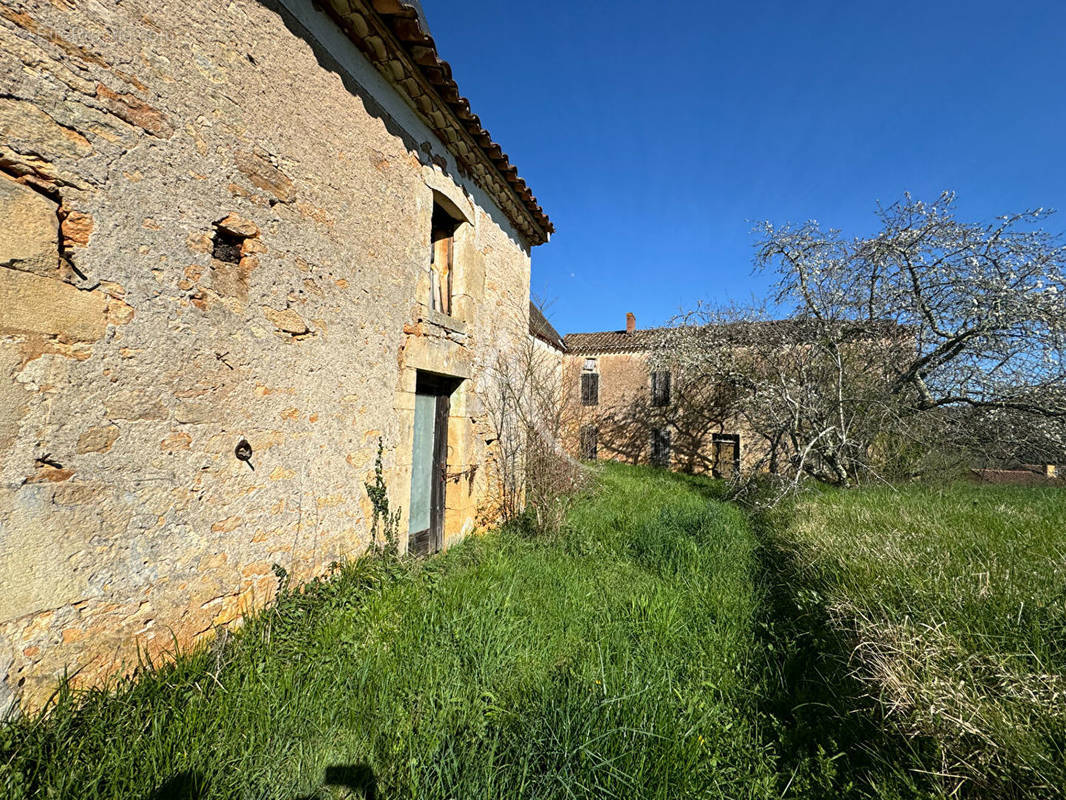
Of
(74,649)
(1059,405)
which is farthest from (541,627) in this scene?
(1059,405)

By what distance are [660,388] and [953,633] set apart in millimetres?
13790

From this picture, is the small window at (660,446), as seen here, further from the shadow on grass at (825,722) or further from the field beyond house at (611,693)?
the shadow on grass at (825,722)

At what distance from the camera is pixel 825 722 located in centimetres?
215

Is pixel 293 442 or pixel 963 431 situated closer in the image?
pixel 293 442

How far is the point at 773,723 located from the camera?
83.6 inches

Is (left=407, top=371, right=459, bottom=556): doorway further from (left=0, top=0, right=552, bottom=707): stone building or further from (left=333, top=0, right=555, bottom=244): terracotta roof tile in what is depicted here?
(left=333, top=0, right=555, bottom=244): terracotta roof tile

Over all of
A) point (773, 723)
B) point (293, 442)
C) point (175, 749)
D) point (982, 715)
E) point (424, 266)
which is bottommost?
point (773, 723)

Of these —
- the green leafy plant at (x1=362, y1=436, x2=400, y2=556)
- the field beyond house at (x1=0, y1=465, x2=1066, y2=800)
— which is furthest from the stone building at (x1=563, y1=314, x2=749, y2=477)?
the field beyond house at (x1=0, y1=465, x2=1066, y2=800)

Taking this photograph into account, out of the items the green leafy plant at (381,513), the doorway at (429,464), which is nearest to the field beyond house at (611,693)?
the green leafy plant at (381,513)

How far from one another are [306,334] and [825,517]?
550 cm

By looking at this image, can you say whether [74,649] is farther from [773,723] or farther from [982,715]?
[982,715]

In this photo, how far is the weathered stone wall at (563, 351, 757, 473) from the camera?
14.9 metres

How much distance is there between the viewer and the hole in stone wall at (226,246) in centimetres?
243

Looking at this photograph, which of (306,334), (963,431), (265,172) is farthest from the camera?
(963,431)
